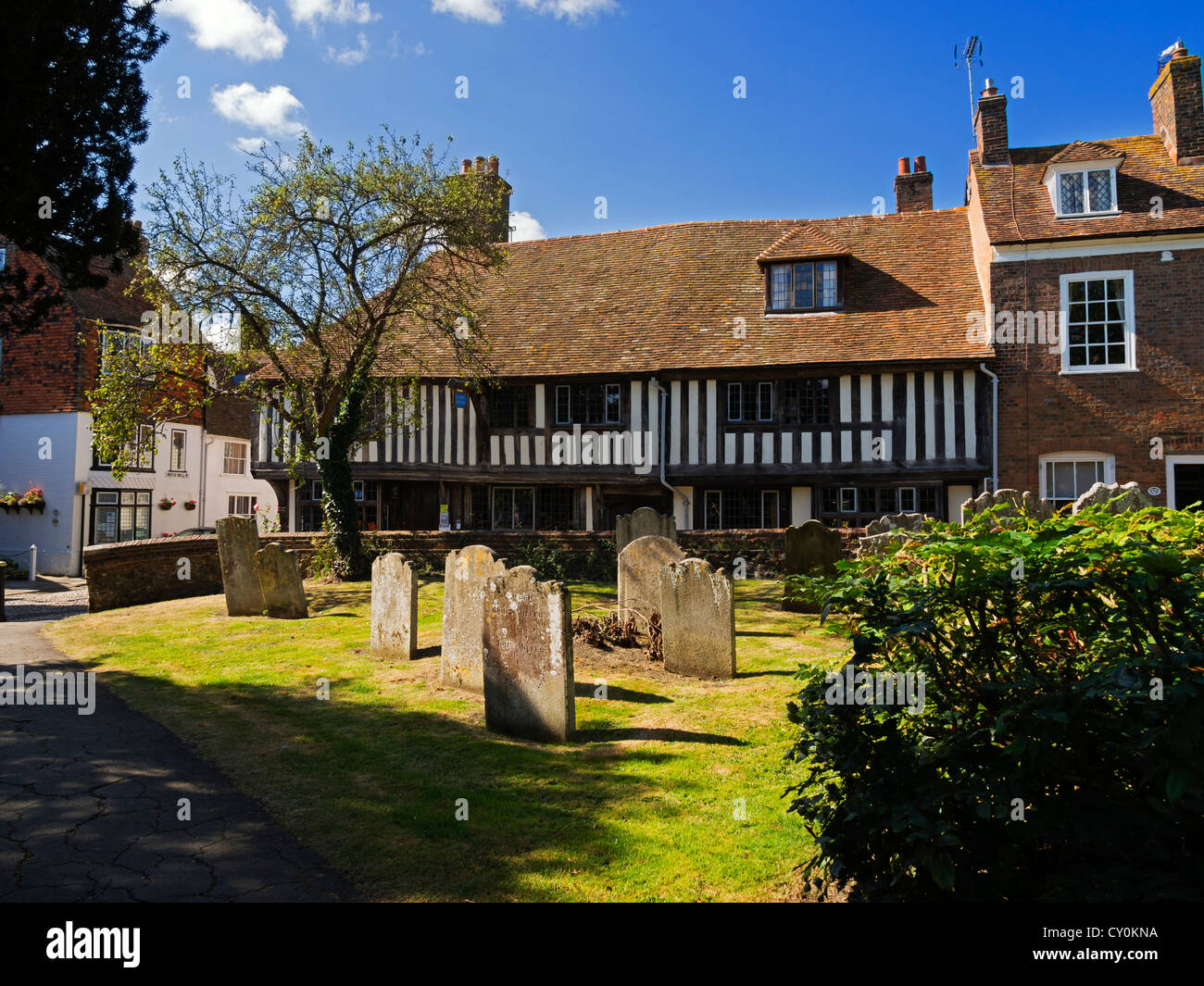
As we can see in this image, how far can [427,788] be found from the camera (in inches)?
217

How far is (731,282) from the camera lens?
22891 mm

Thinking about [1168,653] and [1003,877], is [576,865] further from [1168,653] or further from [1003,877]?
[1168,653]

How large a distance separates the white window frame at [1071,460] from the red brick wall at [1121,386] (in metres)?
0.11

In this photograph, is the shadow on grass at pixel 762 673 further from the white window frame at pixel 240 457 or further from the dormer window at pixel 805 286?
the white window frame at pixel 240 457

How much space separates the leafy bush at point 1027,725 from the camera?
2.49 meters

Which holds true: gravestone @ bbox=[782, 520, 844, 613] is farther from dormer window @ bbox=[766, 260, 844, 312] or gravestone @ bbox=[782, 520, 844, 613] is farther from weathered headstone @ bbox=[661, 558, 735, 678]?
dormer window @ bbox=[766, 260, 844, 312]

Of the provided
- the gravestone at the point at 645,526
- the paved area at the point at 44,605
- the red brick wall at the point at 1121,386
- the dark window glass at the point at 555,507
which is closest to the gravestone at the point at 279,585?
the paved area at the point at 44,605

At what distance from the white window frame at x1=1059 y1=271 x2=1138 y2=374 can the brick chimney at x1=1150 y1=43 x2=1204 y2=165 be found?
12.4ft

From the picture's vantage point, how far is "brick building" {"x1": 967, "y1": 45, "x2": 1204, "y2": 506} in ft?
59.0

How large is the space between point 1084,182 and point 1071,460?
7.09 metres

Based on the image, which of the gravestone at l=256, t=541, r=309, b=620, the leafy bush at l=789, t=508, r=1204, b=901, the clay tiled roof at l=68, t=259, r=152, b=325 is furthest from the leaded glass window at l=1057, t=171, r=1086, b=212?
the clay tiled roof at l=68, t=259, r=152, b=325

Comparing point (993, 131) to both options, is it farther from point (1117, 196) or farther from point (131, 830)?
point (131, 830)

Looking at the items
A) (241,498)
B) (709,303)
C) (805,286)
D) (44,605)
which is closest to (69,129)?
(44,605)
